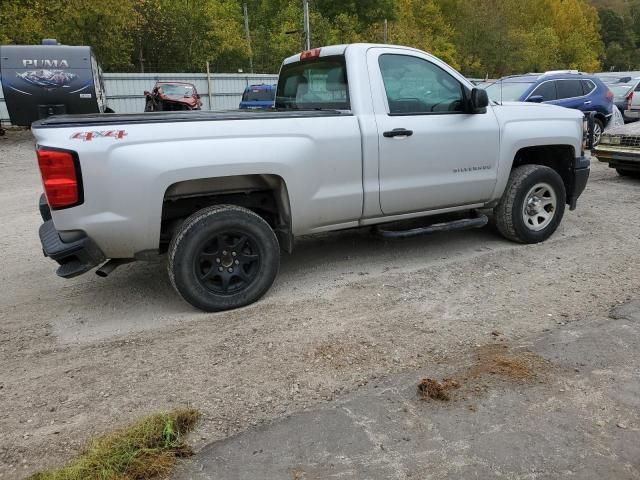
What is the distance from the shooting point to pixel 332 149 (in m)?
4.45

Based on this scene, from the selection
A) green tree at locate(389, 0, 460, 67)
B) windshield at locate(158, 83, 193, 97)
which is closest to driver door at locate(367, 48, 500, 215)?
Result: windshield at locate(158, 83, 193, 97)

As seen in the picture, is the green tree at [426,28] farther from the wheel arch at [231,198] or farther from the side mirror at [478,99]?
the wheel arch at [231,198]

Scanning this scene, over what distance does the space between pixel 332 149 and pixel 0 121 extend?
18762 millimetres

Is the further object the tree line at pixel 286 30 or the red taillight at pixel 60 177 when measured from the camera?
the tree line at pixel 286 30

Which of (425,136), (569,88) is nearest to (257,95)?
(569,88)

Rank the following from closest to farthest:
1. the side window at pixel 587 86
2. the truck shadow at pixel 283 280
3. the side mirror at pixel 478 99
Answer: the truck shadow at pixel 283 280 < the side mirror at pixel 478 99 < the side window at pixel 587 86

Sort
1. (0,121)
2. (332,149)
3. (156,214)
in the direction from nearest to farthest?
(156,214), (332,149), (0,121)

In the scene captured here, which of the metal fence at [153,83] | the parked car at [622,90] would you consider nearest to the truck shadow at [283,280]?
the parked car at [622,90]

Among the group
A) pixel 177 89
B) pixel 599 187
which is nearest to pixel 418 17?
pixel 177 89

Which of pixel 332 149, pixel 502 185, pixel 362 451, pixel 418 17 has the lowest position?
pixel 362 451

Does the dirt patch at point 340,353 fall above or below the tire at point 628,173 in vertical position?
below

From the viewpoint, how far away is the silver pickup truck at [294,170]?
12.5 feet

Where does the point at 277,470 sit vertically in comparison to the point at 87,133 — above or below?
below

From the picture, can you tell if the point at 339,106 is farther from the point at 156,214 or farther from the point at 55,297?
the point at 55,297
